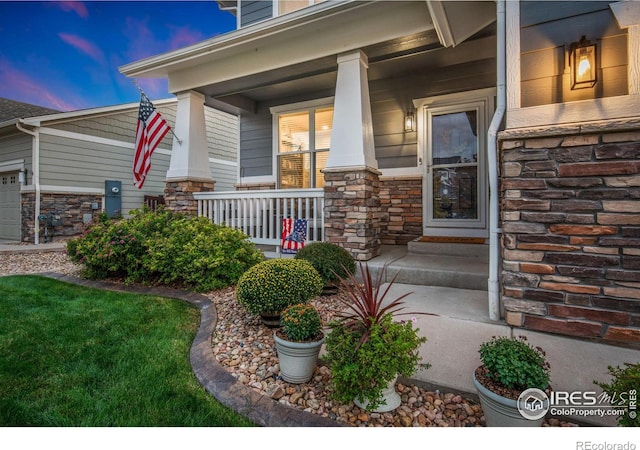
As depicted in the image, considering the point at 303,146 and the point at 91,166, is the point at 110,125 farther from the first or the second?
the point at 303,146

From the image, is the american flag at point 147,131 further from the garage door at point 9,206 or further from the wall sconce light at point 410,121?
the garage door at point 9,206

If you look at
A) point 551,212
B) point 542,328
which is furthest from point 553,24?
point 542,328

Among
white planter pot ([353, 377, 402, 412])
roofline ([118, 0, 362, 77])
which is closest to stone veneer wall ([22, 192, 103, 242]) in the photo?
roofline ([118, 0, 362, 77])

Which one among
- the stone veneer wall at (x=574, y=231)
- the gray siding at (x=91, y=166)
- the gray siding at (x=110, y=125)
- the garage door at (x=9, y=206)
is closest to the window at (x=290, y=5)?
the stone veneer wall at (x=574, y=231)

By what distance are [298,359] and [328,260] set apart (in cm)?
160

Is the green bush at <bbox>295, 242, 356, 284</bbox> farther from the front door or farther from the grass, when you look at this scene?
the front door

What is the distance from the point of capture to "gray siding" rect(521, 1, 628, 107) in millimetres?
2217

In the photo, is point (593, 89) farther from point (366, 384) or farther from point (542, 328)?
point (366, 384)

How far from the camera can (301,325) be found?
1922 millimetres

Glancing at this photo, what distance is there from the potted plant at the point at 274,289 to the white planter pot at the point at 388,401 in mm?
1055

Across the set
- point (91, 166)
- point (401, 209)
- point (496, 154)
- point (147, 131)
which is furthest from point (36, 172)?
point (496, 154)

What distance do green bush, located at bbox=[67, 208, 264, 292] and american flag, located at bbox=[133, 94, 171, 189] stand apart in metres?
1.16

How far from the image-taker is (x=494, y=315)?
2621 millimetres

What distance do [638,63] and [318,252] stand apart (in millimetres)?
2937
